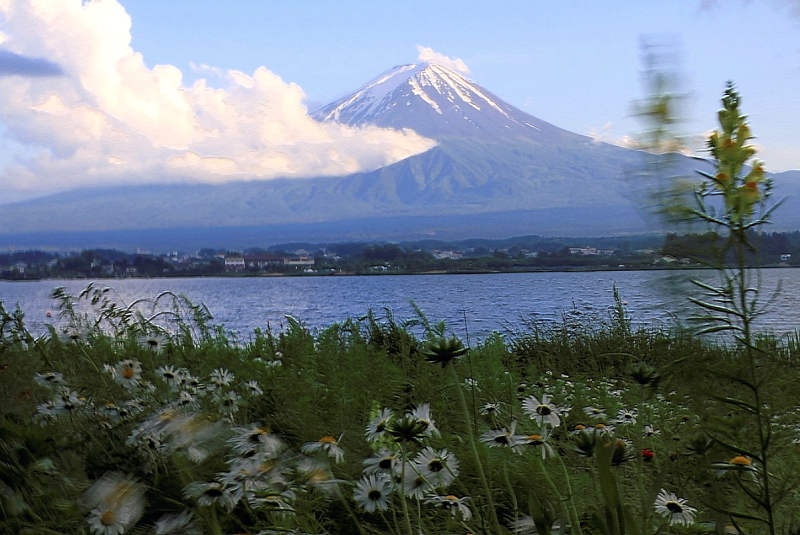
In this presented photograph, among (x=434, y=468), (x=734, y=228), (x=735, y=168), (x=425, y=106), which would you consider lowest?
(x=434, y=468)

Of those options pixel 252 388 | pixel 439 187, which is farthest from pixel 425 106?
pixel 252 388

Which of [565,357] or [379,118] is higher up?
[379,118]

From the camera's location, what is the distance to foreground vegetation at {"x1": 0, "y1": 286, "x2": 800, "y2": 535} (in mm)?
1516

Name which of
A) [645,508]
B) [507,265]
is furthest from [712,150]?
[507,265]

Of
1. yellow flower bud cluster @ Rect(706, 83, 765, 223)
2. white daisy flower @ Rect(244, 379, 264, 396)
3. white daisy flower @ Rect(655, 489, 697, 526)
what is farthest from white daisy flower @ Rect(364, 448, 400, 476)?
white daisy flower @ Rect(244, 379, 264, 396)

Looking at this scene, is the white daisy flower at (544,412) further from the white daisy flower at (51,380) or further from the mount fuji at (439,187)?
the mount fuji at (439,187)

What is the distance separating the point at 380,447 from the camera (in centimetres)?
226

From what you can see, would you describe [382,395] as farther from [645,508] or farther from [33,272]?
[33,272]

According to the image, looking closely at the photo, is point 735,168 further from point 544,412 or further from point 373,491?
point 373,491

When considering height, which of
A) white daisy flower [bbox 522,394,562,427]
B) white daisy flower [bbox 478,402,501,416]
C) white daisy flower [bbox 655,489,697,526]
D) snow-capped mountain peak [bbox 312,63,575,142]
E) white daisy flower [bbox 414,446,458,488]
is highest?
snow-capped mountain peak [bbox 312,63,575,142]

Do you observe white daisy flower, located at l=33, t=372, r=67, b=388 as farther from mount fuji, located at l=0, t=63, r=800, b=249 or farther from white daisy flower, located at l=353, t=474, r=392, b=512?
mount fuji, located at l=0, t=63, r=800, b=249

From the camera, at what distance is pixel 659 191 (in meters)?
1.39

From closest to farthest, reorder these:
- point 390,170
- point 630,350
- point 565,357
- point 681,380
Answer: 1. point 681,380
2. point 630,350
3. point 565,357
4. point 390,170

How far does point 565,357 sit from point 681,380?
18.0 ft
